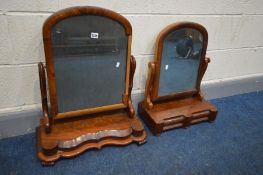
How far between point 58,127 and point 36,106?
0.19 meters

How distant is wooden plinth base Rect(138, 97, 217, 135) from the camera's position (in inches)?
53.9

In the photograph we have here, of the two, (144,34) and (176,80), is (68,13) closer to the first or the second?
(144,34)

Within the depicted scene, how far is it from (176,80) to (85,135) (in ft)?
2.08

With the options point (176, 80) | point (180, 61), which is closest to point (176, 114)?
point (176, 80)

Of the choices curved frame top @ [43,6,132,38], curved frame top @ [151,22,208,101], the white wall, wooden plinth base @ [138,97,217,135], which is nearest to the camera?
curved frame top @ [43,6,132,38]

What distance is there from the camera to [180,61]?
140cm

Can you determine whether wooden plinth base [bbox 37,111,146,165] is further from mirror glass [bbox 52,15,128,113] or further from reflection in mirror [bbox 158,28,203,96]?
reflection in mirror [bbox 158,28,203,96]

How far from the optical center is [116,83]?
1251 millimetres

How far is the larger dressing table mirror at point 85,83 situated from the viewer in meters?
1.04

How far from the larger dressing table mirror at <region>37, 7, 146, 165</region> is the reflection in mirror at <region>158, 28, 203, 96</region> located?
0.24 meters

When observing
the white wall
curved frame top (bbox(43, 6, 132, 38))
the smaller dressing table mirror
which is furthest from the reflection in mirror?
curved frame top (bbox(43, 6, 132, 38))

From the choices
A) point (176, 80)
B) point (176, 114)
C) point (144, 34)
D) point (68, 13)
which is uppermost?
point (68, 13)

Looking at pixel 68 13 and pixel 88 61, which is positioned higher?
pixel 68 13

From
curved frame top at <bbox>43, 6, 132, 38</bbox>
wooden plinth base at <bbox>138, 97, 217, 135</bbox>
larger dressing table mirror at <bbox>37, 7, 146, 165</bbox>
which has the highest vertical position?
curved frame top at <bbox>43, 6, 132, 38</bbox>
